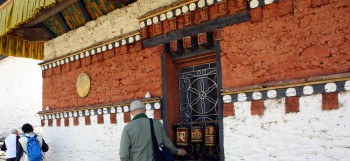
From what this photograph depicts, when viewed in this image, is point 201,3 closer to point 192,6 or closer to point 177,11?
point 192,6

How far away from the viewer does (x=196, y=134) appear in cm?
502

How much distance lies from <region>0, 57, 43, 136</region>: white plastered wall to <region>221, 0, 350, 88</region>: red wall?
9945mm

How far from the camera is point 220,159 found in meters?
4.64

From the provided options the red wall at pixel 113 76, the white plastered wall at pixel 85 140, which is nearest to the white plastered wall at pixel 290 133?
the red wall at pixel 113 76

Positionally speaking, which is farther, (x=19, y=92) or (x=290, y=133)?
(x=19, y=92)

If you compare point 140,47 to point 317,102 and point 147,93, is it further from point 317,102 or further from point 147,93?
point 317,102

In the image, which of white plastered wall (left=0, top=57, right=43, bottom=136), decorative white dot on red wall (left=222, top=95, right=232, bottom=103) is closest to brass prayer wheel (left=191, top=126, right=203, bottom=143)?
decorative white dot on red wall (left=222, top=95, right=232, bottom=103)

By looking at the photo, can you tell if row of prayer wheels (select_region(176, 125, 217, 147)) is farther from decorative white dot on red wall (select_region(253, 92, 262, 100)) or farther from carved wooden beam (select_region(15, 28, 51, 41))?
carved wooden beam (select_region(15, 28, 51, 41))

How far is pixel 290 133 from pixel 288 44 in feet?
3.00

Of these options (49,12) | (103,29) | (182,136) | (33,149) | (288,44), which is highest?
(49,12)

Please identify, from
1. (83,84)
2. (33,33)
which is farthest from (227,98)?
(33,33)

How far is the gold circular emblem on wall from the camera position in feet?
22.7

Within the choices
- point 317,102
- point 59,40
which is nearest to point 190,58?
point 317,102

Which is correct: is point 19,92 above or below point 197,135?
above
